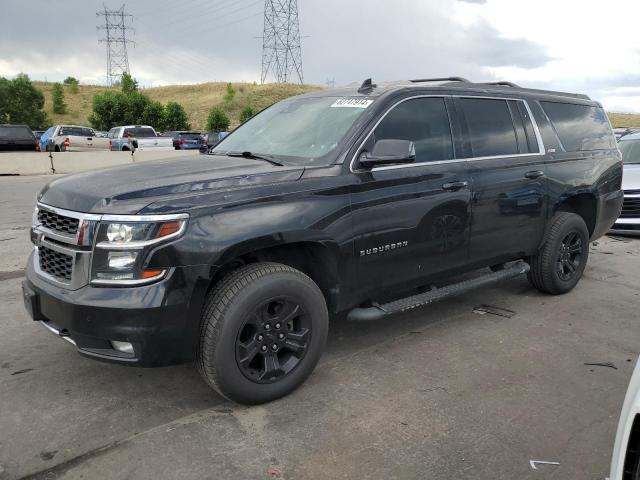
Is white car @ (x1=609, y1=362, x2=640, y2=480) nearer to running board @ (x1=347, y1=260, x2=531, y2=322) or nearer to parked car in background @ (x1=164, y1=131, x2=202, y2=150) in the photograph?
running board @ (x1=347, y1=260, x2=531, y2=322)

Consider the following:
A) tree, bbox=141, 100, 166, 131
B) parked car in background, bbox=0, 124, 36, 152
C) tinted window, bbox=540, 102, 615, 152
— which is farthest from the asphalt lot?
tree, bbox=141, 100, 166, 131

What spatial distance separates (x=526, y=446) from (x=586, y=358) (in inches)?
57.2

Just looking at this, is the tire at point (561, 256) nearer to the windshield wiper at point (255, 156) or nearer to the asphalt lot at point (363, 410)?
the asphalt lot at point (363, 410)

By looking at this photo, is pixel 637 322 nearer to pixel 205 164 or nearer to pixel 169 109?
pixel 205 164

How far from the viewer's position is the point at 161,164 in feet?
12.5

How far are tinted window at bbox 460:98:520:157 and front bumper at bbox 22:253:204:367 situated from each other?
8.61 ft

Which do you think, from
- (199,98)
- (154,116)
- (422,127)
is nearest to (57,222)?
(422,127)

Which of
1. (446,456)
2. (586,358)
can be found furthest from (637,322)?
(446,456)

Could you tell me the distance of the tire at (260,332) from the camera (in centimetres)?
303

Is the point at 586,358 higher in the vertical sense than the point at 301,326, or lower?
lower

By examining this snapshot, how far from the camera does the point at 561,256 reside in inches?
210

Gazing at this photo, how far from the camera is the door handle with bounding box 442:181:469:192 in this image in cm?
407

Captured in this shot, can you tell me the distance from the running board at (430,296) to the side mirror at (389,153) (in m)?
1.02

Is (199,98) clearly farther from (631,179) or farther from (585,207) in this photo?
(585,207)
